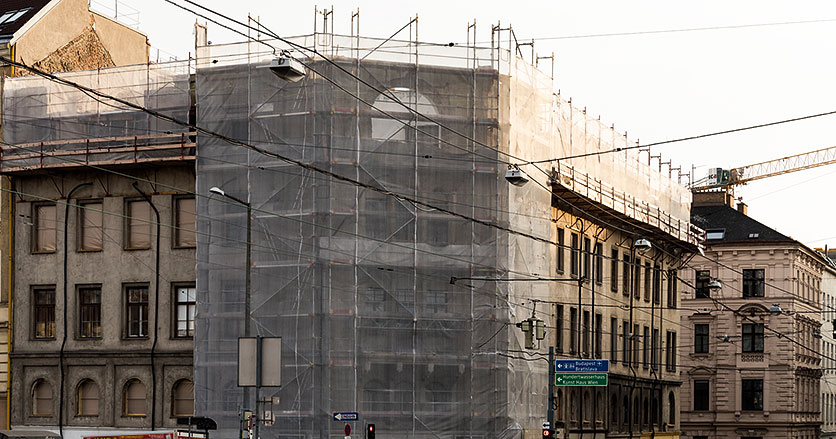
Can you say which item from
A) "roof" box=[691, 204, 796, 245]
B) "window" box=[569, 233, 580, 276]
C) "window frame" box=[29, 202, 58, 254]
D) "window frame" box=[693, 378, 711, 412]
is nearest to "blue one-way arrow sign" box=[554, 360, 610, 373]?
"window" box=[569, 233, 580, 276]

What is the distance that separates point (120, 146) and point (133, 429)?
9.81m

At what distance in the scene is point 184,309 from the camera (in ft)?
160

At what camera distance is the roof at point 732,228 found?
9175 cm

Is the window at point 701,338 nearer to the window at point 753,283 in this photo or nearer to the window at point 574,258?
the window at point 753,283

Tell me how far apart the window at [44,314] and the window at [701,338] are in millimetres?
51151

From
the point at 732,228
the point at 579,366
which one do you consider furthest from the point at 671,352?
the point at 579,366

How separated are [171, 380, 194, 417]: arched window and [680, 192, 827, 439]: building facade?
159 ft

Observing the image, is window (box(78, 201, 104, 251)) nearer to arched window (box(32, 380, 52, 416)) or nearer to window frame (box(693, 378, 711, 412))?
arched window (box(32, 380, 52, 416))

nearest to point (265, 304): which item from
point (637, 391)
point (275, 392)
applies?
point (275, 392)

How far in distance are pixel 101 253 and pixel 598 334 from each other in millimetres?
22120

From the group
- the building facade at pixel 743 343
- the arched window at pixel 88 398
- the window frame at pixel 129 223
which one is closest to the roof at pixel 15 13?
the window frame at pixel 129 223

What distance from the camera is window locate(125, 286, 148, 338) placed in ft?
161

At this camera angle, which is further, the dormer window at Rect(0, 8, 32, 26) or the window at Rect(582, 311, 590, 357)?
the window at Rect(582, 311, 590, 357)

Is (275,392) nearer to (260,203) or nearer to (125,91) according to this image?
(260,203)
